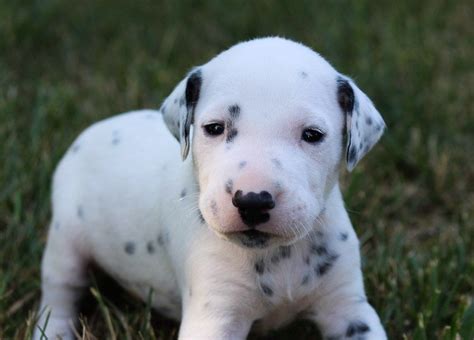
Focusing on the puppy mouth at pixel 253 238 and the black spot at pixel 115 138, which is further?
the black spot at pixel 115 138

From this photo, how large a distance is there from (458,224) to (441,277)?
0.82 m

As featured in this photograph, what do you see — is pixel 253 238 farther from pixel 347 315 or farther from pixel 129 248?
pixel 129 248

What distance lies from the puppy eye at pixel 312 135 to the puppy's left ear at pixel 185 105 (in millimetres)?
497

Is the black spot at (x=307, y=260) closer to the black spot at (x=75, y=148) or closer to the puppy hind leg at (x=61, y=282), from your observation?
the puppy hind leg at (x=61, y=282)

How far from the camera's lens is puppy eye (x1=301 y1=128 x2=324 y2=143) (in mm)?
3014

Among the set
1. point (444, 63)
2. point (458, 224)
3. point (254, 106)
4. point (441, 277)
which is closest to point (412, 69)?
point (444, 63)

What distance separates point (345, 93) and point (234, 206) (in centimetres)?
73

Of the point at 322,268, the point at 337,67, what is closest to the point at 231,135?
the point at 322,268

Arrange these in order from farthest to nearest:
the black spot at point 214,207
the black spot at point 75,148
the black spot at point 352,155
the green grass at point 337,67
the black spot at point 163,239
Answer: the black spot at point 75,148
the green grass at point 337,67
the black spot at point 163,239
the black spot at point 352,155
the black spot at point 214,207

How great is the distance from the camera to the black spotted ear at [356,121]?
3172 mm

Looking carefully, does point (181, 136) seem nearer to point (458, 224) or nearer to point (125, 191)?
point (125, 191)

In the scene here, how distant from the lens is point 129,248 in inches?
152

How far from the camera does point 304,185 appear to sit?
2.93m

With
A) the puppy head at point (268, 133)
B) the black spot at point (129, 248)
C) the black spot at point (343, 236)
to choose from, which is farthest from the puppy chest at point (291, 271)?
the black spot at point (129, 248)
